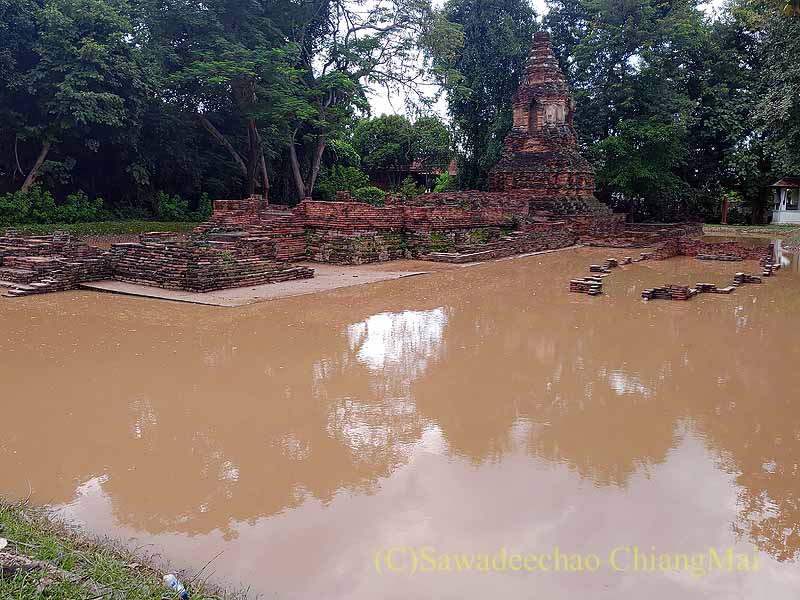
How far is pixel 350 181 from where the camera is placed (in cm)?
2817

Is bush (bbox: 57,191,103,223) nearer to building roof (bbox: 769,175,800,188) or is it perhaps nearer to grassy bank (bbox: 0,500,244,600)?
grassy bank (bbox: 0,500,244,600)

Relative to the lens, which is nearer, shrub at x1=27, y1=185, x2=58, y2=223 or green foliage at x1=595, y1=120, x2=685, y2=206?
shrub at x1=27, y1=185, x2=58, y2=223

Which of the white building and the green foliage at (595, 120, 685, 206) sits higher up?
the green foliage at (595, 120, 685, 206)

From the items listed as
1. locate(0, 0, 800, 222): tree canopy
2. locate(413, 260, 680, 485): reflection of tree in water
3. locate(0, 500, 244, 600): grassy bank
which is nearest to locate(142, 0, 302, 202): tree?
locate(0, 0, 800, 222): tree canopy

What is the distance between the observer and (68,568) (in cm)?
254

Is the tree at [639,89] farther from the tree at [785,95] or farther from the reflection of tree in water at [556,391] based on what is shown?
the reflection of tree in water at [556,391]

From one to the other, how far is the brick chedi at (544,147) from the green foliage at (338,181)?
7395 mm

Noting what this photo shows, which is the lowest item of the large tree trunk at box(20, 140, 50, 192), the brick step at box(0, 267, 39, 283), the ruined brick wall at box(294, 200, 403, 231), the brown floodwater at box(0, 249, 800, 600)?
the brown floodwater at box(0, 249, 800, 600)

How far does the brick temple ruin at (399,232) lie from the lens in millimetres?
10352

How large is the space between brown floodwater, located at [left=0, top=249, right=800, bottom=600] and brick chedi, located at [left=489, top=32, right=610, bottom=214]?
14261 millimetres

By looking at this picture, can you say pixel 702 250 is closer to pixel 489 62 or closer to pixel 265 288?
→ pixel 265 288

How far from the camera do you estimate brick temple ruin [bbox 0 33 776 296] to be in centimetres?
→ 1035

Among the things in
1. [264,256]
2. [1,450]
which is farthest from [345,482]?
[264,256]

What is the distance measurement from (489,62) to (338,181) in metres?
8.07
